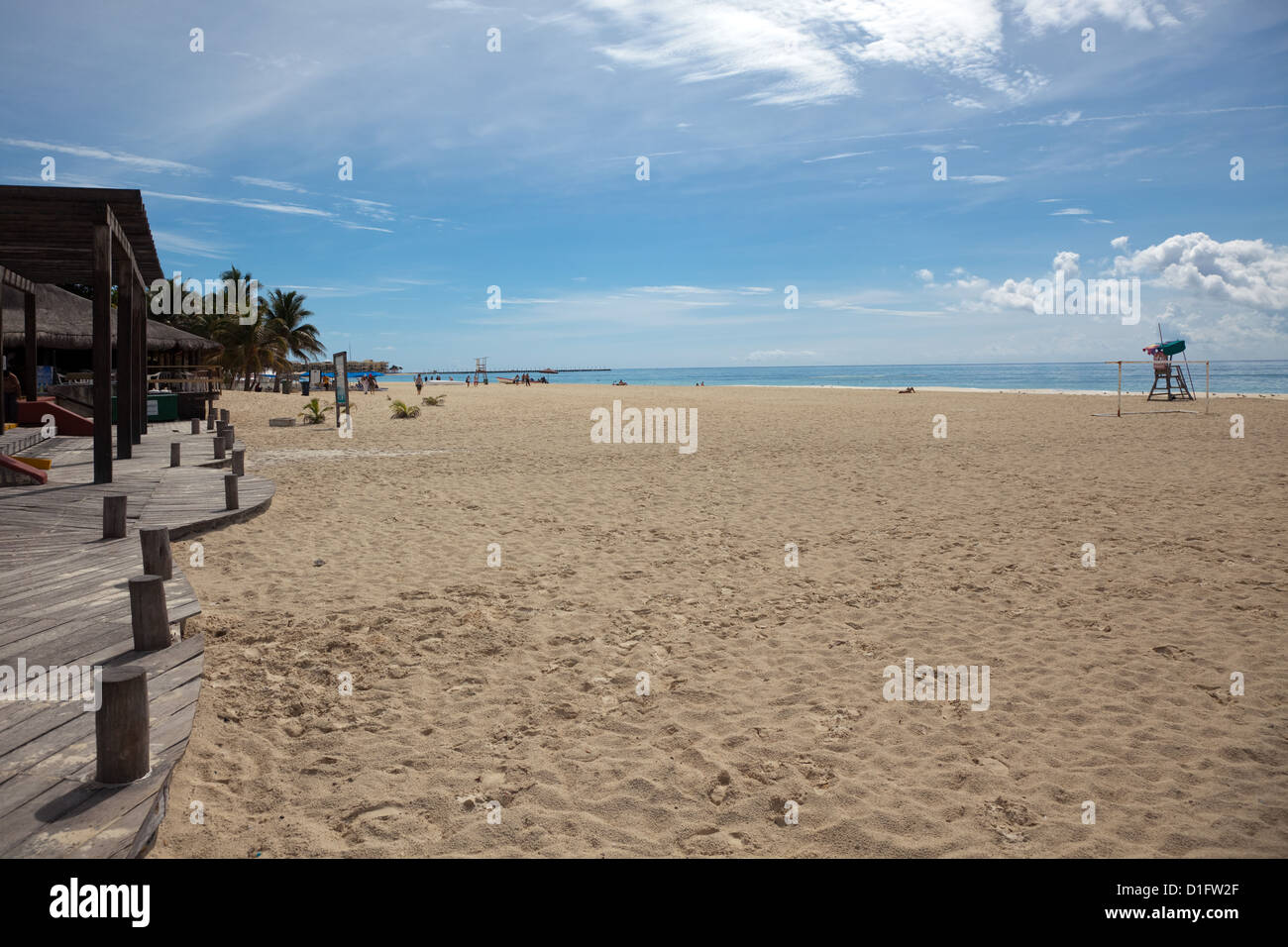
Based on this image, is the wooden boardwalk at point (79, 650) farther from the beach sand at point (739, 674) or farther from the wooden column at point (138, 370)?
the wooden column at point (138, 370)

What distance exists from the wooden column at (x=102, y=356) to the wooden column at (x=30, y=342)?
10572 millimetres

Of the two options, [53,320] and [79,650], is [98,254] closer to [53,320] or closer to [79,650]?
[79,650]

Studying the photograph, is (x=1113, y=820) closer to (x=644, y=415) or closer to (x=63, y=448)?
(x=63, y=448)

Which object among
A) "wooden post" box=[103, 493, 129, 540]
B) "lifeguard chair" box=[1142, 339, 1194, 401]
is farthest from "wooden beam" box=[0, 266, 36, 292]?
"lifeguard chair" box=[1142, 339, 1194, 401]

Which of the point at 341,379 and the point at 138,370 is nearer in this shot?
the point at 138,370

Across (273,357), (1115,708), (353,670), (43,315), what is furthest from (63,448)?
(273,357)

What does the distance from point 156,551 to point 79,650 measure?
1045mm

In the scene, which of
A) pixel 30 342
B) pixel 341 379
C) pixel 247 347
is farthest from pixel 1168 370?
pixel 247 347

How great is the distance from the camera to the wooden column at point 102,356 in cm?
1018

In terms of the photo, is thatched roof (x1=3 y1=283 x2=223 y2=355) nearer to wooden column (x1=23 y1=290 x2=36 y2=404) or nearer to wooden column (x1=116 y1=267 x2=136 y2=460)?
wooden column (x1=23 y1=290 x2=36 y2=404)

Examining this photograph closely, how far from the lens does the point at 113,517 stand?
24.1ft

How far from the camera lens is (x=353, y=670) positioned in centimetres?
507

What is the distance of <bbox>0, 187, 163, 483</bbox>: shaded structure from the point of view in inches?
397

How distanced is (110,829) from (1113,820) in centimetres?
420
